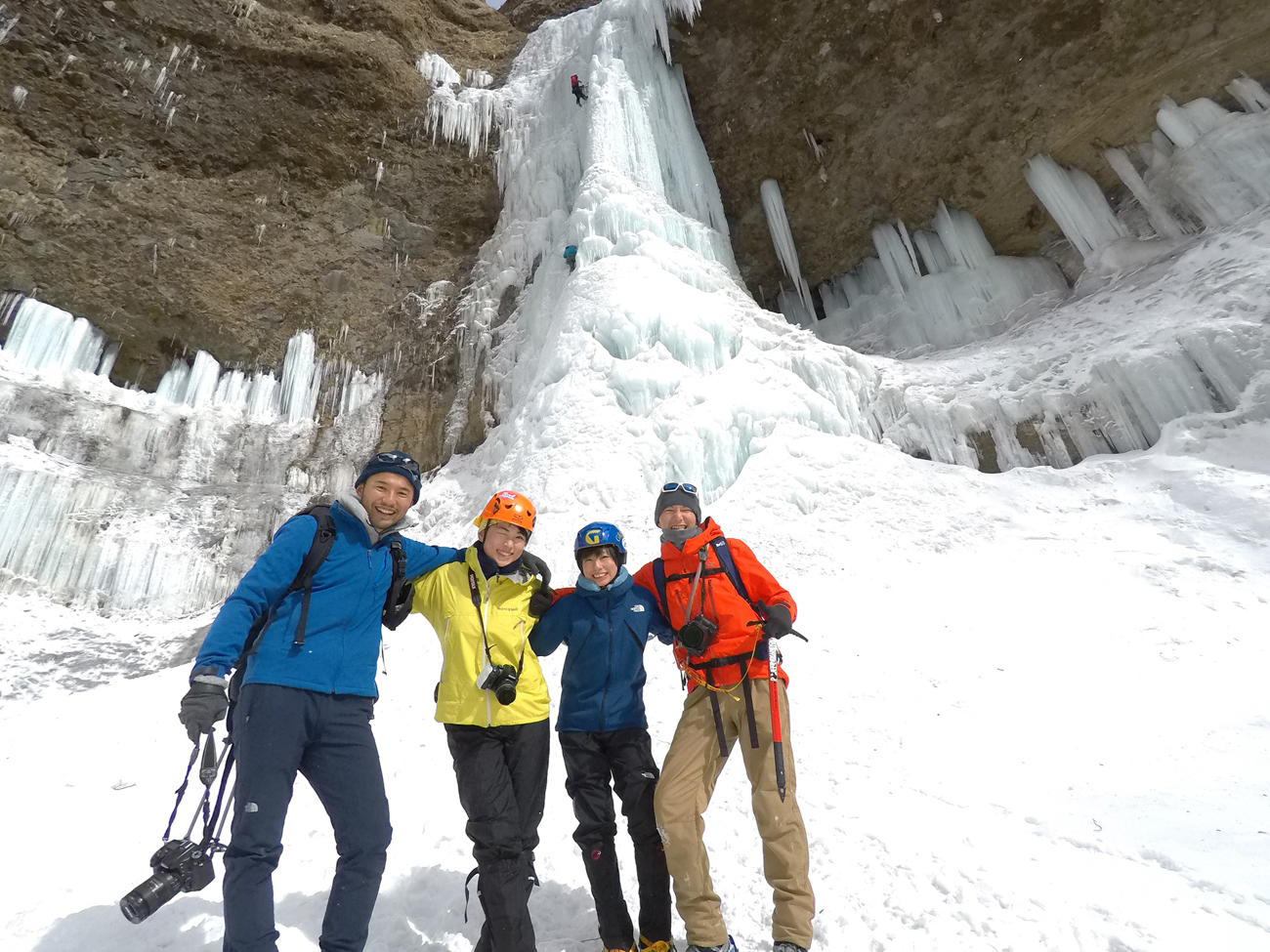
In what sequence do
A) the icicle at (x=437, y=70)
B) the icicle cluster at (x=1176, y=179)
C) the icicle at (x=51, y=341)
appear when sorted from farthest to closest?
the icicle at (x=437, y=70) → the icicle at (x=51, y=341) → the icicle cluster at (x=1176, y=179)

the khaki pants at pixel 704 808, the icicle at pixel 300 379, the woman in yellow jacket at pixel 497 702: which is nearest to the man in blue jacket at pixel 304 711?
the woman in yellow jacket at pixel 497 702

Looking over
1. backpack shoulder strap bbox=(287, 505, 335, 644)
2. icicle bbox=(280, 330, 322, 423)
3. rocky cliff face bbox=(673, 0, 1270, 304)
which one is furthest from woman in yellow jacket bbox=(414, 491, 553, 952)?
rocky cliff face bbox=(673, 0, 1270, 304)

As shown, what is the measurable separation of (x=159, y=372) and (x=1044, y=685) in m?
15.6

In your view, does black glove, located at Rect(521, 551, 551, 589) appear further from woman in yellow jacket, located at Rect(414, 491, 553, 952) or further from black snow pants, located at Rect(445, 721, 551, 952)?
black snow pants, located at Rect(445, 721, 551, 952)

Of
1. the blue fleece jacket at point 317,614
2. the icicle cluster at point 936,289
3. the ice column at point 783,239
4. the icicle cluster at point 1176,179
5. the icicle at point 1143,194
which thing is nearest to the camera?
the blue fleece jacket at point 317,614

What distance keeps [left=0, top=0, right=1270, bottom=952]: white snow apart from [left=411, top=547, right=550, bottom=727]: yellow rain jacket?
112 cm

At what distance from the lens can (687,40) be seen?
14867 mm

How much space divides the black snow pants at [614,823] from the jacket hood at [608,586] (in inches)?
24.8

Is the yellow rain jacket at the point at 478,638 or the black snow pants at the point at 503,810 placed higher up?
the yellow rain jacket at the point at 478,638

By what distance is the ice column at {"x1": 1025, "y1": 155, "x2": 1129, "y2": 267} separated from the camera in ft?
43.2

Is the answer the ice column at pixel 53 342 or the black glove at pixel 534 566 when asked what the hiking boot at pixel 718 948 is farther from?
the ice column at pixel 53 342

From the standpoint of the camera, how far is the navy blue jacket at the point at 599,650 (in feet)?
9.57

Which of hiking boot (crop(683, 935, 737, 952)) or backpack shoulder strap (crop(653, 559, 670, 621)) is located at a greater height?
backpack shoulder strap (crop(653, 559, 670, 621))

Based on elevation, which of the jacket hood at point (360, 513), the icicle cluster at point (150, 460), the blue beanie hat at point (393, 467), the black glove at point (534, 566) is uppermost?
the icicle cluster at point (150, 460)
